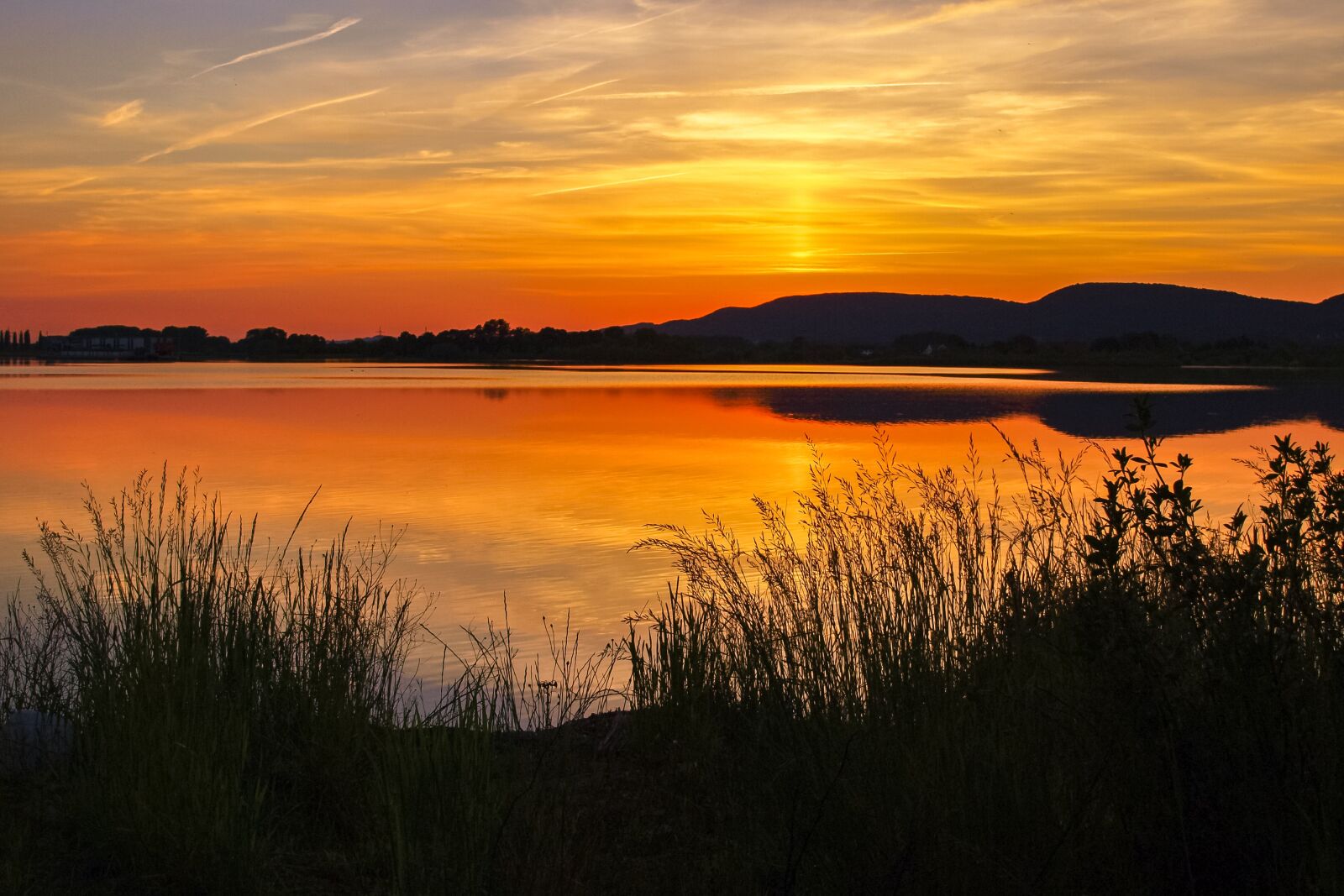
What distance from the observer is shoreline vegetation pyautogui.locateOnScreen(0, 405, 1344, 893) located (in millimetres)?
3604

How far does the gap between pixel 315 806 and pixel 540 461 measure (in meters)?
14.4

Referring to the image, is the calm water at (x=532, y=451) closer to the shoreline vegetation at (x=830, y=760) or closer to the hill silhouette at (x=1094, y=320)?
the shoreline vegetation at (x=830, y=760)

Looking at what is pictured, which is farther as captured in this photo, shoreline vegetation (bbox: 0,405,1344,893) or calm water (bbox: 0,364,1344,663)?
calm water (bbox: 0,364,1344,663)

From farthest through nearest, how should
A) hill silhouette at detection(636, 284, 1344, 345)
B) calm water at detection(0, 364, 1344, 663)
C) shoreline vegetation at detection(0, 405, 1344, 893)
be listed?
hill silhouette at detection(636, 284, 1344, 345), calm water at detection(0, 364, 1344, 663), shoreline vegetation at detection(0, 405, 1344, 893)

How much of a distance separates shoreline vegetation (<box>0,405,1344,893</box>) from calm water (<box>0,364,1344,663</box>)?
3425mm

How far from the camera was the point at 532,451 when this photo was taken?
20734 mm

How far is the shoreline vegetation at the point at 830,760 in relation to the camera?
3.60 meters

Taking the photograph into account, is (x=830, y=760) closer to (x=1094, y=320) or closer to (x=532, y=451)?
(x=532, y=451)

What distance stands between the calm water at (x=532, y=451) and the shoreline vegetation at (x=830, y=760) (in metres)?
3.42

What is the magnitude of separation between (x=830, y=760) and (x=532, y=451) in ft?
55.2

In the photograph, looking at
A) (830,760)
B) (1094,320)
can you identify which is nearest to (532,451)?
(830,760)

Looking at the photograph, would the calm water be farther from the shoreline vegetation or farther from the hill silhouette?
the hill silhouette

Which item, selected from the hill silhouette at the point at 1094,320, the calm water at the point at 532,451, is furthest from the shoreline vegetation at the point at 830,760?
the hill silhouette at the point at 1094,320

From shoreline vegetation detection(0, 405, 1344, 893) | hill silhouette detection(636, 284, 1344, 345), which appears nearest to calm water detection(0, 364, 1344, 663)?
shoreline vegetation detection(0, 405, 1344, 893)
